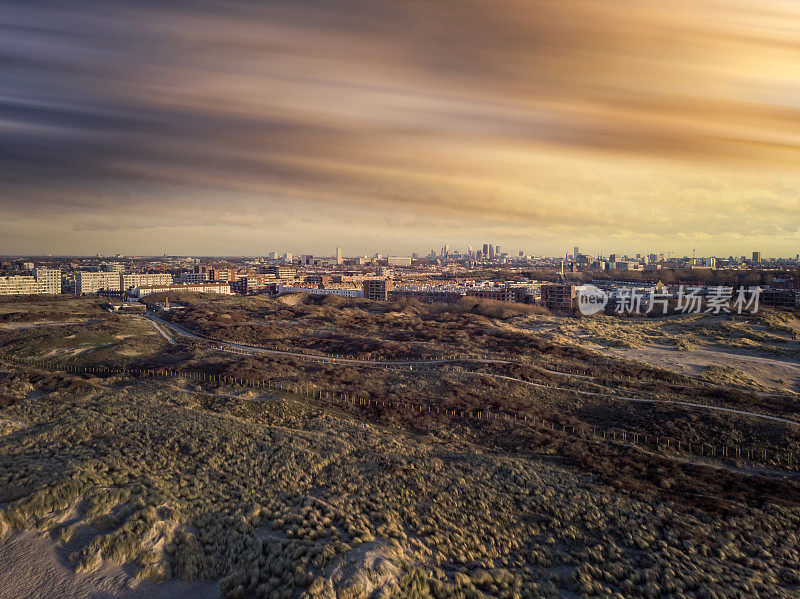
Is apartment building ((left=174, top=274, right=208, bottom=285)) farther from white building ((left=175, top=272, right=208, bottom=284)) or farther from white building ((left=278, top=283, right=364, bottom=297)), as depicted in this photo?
white building ((left=278, top=283, right=364, bottom=297))

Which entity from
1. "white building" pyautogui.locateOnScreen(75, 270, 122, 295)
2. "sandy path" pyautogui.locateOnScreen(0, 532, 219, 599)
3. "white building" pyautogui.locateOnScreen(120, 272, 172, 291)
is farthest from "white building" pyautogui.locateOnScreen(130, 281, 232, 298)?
"sandy path" pyautogui.locateOnScreen(0, 532, 219, 599)

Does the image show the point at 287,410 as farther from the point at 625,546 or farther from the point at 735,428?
the point at 735,428

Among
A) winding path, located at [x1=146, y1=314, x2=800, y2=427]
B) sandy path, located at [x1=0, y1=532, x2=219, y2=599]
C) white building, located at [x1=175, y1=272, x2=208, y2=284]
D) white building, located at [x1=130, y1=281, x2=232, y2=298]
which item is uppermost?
white building, located at [x1=175, y1=272, x2=208, y2=284]

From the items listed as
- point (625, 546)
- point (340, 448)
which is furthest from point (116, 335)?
point (625, 546)

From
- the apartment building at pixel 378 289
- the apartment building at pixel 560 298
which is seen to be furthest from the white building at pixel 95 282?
the apartment building at pixel 560 298

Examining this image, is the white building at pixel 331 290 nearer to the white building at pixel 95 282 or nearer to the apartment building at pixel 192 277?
the apartment building at pixel 192 277
